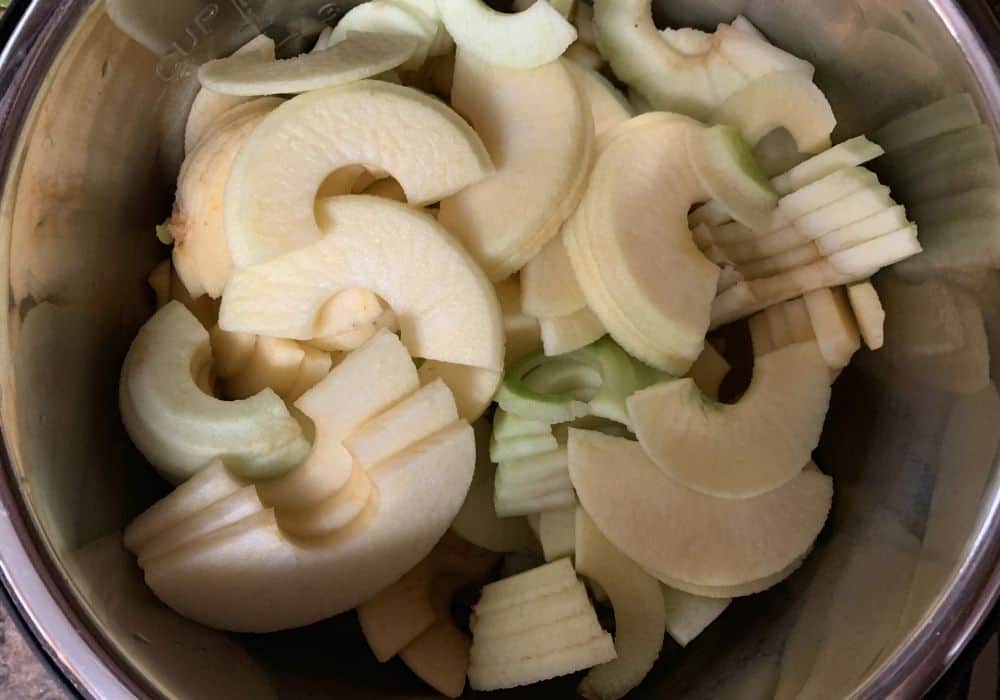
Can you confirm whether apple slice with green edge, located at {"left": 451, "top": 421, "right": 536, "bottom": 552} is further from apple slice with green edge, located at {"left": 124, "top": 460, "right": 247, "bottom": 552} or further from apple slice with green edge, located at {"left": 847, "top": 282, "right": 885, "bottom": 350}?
apple slice with green edge, located at {"left": 847, "top": 282, "right": 885, "bottom": 350}

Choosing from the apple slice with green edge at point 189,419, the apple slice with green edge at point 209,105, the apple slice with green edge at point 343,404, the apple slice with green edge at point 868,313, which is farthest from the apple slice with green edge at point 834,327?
the apple slice with green edge at point 209,105

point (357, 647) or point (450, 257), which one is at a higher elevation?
point (450, 257)

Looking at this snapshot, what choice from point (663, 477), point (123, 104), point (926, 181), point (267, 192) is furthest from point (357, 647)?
point (926, 181)

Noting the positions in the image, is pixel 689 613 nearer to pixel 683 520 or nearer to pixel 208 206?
pixel 683 520

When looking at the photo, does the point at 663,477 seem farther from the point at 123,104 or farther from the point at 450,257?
the point at 123,104

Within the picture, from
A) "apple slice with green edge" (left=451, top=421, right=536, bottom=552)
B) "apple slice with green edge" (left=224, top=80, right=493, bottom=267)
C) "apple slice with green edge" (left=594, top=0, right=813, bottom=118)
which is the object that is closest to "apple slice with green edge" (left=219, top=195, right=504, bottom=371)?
"apple slice with green edge" (left=224, top=80, right=493, bottom=267)

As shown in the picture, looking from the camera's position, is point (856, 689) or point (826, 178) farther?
point (826, 178)
